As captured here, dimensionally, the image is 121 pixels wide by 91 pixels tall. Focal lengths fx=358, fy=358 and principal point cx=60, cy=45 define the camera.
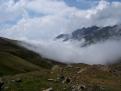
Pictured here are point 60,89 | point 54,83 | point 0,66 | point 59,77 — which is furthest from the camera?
point 0,66

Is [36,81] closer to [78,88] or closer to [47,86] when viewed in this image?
[47,86]

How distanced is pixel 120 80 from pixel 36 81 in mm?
25630

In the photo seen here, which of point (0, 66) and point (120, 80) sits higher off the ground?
point (0, 66)

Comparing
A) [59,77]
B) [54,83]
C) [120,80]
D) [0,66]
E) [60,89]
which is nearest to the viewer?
[60,89]

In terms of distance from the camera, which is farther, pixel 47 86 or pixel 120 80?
pixel 120 80

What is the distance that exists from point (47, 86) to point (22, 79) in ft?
22.6

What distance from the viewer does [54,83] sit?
52031 mm

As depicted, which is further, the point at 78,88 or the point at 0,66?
the point at 0,66

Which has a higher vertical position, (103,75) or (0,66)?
(0,66)

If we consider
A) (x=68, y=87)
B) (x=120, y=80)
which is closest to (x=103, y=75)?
(x=120, y=80)

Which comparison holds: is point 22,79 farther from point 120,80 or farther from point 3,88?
point 120,80

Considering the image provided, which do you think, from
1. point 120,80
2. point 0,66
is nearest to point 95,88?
point 120,80

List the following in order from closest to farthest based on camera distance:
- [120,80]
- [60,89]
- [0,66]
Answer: [60,89]
[120,80]
[0,66]

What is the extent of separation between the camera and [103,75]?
78.2 meters
